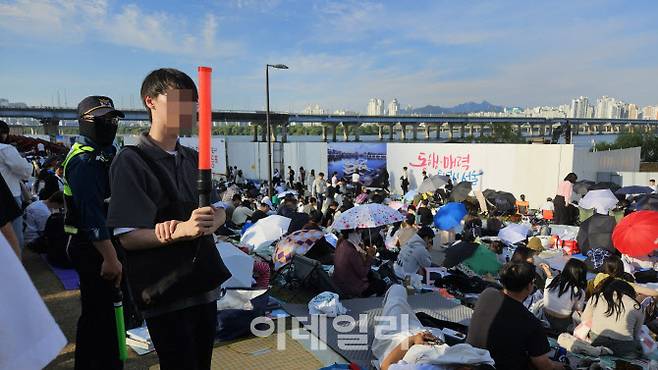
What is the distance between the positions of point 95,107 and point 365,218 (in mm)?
4841

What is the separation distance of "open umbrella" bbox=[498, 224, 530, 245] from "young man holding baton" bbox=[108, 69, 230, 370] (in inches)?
363

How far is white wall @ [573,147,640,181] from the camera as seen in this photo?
57.3 ft

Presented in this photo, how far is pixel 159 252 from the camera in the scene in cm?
147

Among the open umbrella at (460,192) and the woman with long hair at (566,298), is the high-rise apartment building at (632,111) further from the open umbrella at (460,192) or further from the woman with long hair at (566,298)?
the woman with long hair at (566,298)

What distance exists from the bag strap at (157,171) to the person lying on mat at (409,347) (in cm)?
199

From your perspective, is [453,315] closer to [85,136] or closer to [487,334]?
[487,334]

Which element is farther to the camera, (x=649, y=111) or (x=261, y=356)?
(x=649, y=111)

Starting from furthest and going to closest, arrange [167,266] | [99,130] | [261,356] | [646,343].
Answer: [646,343], [261,356], [99,130], [167,266]

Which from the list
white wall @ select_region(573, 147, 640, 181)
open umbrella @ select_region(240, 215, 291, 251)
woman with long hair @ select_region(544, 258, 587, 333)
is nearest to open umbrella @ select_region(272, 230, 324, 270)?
open umbrella @ select_region(240, 215, 291, 251)

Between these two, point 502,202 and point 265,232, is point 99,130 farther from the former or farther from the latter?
point 502,202

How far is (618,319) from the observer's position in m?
4.28

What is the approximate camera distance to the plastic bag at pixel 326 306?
458 cm

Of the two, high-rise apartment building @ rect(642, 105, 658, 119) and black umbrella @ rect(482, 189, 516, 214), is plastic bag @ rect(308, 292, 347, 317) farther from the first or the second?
high-rise apartment building @ rect(642, 105, 658, 119)

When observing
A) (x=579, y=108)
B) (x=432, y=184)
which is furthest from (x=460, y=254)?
(x=579, y=108)
